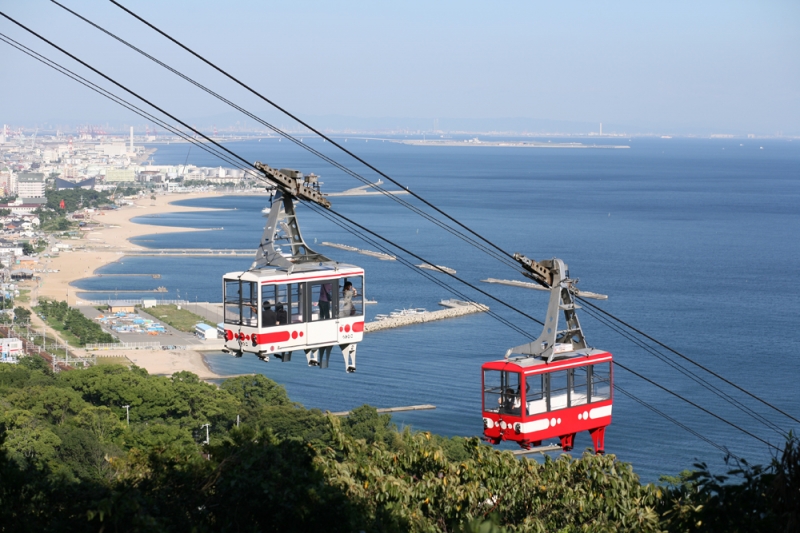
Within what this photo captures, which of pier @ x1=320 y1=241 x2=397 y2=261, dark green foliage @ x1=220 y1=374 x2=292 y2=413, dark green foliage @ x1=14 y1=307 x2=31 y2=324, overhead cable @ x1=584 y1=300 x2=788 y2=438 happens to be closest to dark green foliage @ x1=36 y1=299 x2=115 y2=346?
dark green foliage @ x1=14 y1=307 x2=31 y2=324

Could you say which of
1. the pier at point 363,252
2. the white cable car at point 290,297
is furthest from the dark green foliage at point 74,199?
the white cable car at point 290,297

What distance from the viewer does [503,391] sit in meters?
10.5

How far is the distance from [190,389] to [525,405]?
21835 mm

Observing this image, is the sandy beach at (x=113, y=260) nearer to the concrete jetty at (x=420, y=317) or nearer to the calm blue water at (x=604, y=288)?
the calm blue water at (x=604, y=288)

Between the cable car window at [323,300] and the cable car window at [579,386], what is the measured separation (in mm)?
2700

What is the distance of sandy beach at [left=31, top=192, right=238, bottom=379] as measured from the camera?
41.2 m

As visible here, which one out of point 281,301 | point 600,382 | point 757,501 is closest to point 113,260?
point 281,301

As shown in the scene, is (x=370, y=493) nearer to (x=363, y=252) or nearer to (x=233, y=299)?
(x=233, y=299)

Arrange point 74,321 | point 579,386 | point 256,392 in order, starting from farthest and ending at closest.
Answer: point 74,321
point 256,392
point 579,386

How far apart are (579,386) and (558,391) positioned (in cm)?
32

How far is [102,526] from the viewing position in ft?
24.5

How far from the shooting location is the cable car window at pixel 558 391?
1059 centimetres

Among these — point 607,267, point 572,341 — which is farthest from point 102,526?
point 607,267

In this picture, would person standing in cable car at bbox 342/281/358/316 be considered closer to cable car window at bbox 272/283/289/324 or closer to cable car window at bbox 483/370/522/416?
cable car window at bbox 272/283/289/324
